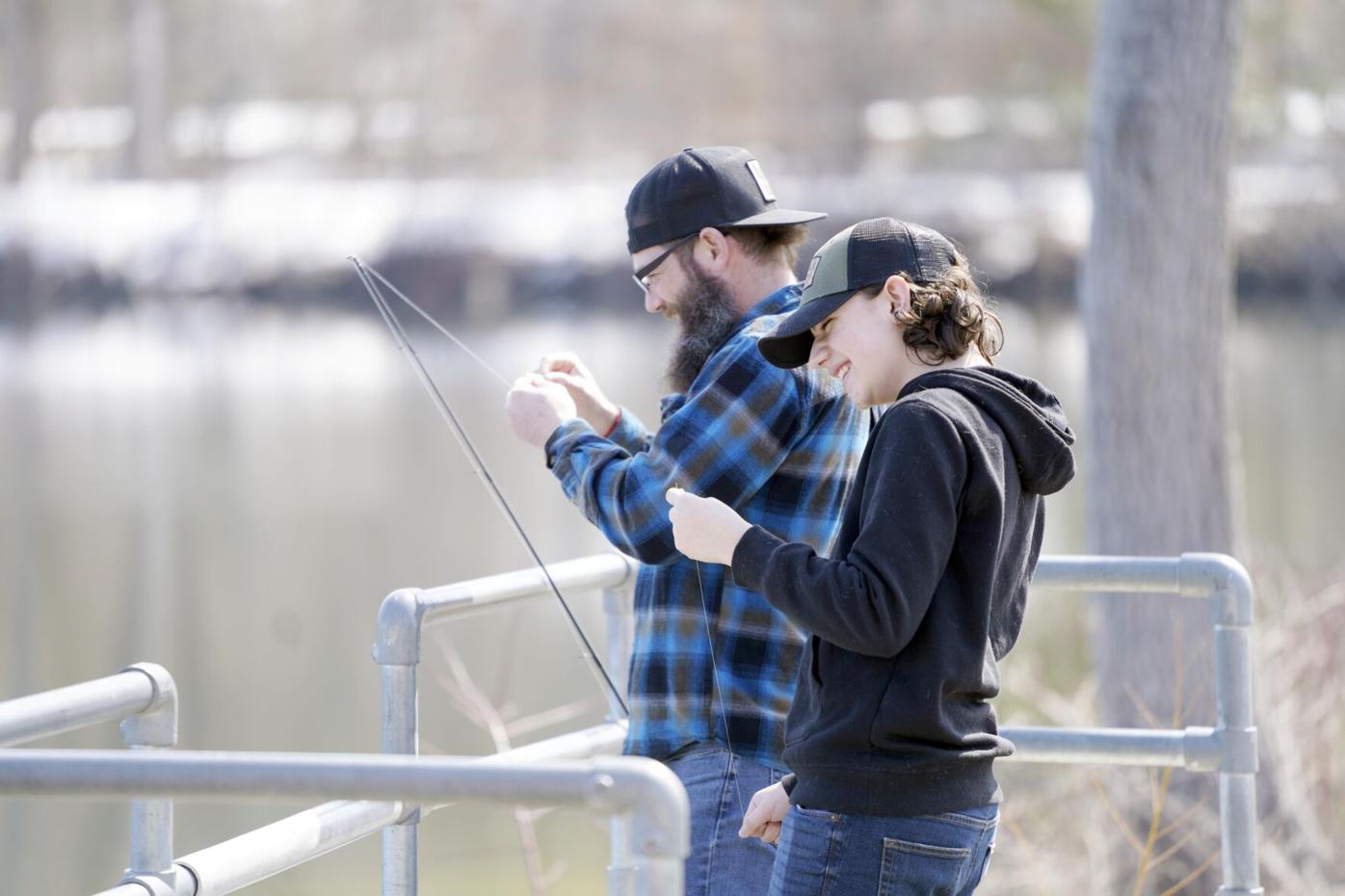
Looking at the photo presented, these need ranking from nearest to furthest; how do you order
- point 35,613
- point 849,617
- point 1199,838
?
point 849,617
point 1199,838
point 35,613

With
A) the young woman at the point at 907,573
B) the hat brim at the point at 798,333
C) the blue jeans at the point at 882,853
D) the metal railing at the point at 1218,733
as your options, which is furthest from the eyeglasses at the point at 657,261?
the blue jeans at the point at 882,853

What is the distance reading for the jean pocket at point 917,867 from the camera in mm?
1788

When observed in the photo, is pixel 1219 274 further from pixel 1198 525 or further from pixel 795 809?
pixel 795 809

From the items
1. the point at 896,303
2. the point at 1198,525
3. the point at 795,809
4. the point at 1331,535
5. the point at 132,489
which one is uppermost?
the point at 896,303

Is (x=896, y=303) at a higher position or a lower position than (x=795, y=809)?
higher

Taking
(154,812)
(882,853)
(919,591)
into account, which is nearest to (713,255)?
(919,591)

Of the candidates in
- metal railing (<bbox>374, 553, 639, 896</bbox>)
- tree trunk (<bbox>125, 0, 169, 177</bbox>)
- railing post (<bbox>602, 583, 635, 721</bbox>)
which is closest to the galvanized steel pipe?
metal railing (<bbox>374, 553, 639, 896</bbox>)

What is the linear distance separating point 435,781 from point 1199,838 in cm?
370

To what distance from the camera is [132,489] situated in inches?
597

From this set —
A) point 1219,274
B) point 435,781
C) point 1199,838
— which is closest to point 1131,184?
point 1219,274

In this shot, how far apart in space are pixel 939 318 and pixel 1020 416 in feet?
0.47

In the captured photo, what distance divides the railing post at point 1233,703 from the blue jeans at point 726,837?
2.08ft

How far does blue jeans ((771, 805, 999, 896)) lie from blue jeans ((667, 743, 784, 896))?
0.98 ft

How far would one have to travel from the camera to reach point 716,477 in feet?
6.93
